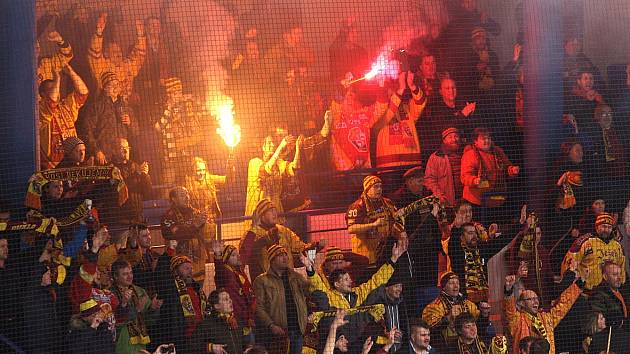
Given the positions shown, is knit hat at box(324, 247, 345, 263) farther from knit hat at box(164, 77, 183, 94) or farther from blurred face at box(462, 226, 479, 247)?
knit hat at box(164, 77, 183, 94)

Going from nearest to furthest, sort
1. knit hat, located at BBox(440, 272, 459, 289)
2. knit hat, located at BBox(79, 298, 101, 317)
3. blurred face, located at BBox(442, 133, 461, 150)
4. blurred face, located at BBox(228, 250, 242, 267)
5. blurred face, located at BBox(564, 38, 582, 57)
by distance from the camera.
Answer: knit hat, located at BBox(79, 298, 101, 317), blurred face, located at BBox(228, 250, 242, 267), knit hat, located at BBox(440, 272, 459, 289), blurred face, located at BBox(442, 133, 461, 150), blurred face, located at BBox(564, 38, 582, 57)

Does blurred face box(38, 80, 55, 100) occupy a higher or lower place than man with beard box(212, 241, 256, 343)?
higher

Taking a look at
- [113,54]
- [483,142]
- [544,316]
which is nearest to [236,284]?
[113,54]

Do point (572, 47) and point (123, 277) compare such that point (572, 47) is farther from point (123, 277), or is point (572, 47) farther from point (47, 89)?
point (47, 89)

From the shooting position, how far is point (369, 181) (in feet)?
26.1

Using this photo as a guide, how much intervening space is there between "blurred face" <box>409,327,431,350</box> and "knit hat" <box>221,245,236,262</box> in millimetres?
1488

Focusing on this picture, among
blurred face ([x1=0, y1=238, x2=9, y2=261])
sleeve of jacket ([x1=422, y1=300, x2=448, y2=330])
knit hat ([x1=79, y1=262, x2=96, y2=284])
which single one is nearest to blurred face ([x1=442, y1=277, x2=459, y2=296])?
sleeve of jacket ([x1=422, y1=300, x2=448, y2=330])

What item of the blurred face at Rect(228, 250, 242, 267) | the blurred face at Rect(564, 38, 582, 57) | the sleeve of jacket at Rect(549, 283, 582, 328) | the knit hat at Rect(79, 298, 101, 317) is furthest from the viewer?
the blurred face at Rect(564, 38, 582, 57)

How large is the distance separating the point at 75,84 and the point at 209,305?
195 centimetres

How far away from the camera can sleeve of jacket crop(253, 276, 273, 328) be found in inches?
303

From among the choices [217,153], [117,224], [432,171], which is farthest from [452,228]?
[117,224]

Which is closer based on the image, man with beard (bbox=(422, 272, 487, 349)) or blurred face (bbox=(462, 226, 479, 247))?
man with beard (bbox=(422, 272, 487, 349))

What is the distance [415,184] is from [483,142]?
65cm

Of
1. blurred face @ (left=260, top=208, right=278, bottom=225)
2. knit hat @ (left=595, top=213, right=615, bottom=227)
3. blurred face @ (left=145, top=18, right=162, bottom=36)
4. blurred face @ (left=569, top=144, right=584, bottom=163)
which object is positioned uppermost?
blurred face @ (left=145, top=18, right=162, bottom=36)
